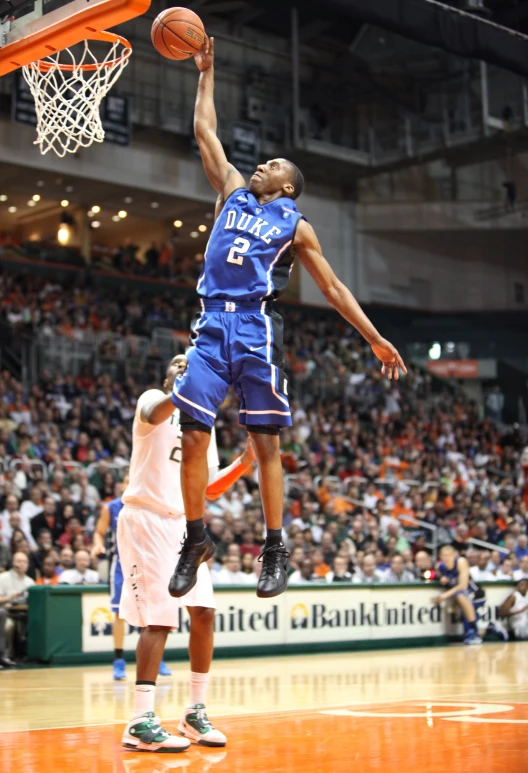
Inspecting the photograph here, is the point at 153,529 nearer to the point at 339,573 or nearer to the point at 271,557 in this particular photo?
the point at 271,557

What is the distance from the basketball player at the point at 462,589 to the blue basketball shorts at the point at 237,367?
11037 mm

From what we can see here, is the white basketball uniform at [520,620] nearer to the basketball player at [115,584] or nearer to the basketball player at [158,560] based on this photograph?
the basketball player at [115,584]

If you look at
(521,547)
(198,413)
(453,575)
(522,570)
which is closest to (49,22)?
(198,413)

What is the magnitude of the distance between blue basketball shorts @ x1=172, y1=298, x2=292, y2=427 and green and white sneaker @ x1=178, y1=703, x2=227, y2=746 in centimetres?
186

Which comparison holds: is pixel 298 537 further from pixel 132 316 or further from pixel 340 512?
pixel 132 316

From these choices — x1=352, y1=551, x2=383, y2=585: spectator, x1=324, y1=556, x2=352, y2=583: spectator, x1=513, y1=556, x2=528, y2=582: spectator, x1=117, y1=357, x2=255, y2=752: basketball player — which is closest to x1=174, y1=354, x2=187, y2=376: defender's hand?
x1=117, y1=357, x2=255, y2=752: basketball player

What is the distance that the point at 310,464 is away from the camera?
2100cm

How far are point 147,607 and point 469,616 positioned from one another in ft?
34.2

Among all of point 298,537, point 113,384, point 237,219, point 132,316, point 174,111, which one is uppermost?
point 174,111

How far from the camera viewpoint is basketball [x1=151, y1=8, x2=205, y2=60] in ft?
18.5

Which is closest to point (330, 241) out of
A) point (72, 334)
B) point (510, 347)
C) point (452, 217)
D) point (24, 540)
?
point (452, 217)

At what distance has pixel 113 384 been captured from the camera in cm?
2177

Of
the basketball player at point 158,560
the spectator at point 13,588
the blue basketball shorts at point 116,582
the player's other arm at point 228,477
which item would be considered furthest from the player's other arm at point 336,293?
the spectator at point 13,588

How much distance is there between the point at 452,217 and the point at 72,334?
14.8 metres
